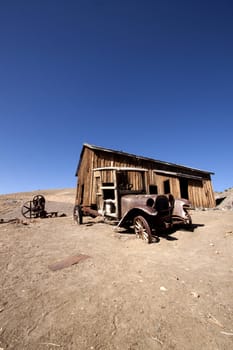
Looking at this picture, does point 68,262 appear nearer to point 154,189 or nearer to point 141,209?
point 141,209

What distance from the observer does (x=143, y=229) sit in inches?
242

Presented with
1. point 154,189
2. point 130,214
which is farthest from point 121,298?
point 154,189

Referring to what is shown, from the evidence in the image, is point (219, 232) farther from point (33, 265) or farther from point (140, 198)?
point (33, 265)

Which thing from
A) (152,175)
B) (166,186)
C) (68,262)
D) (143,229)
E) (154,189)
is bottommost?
(68,262)

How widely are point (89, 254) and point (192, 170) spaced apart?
15107 millimetres

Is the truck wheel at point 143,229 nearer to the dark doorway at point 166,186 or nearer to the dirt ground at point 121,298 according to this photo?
the dirt ground at point 121,298

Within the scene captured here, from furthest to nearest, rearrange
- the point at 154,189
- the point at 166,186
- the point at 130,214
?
1. the point at 166,186
2. the point at 154,189
3. the point at 130,214

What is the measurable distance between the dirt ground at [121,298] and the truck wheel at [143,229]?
425mm

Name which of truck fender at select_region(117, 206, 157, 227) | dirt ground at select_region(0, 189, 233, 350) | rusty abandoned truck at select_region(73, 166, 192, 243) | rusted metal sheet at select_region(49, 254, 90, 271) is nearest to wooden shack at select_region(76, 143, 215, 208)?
rusty abandoned truck at select_region(73, 166, 192, 243)

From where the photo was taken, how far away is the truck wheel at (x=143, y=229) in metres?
5.77

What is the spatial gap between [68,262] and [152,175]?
12.1m

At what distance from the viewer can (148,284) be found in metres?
3.29

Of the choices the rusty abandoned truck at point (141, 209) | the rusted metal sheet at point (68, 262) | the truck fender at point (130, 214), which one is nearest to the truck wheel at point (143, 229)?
the rusty abandoned truck at point (141, 209)

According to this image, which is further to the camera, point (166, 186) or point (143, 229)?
point (166, 186)
